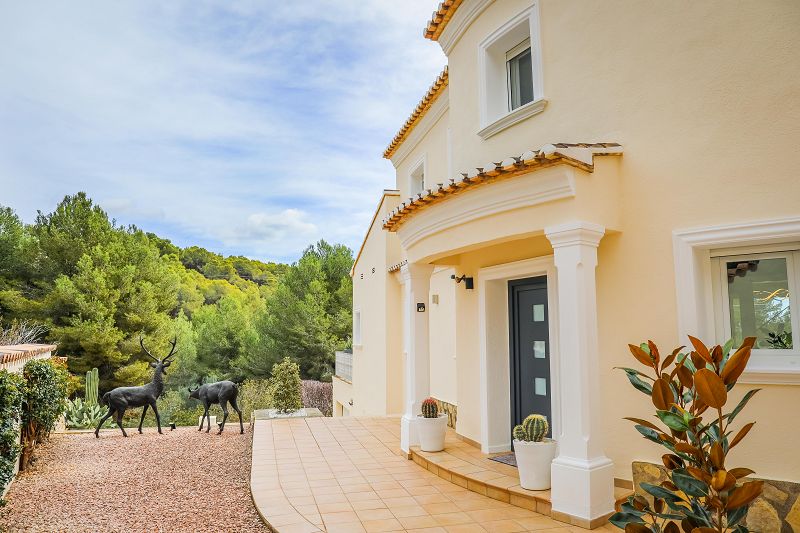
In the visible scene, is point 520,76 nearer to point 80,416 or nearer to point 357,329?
point 357,329

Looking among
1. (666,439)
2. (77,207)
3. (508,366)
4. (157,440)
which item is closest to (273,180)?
(77,207)

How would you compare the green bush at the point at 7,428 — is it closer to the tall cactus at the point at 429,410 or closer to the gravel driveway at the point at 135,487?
the gravel driveway at the point at 135,487

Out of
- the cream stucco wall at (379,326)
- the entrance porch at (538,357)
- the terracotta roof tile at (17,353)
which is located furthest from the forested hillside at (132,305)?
the entrance porch at (538,357)

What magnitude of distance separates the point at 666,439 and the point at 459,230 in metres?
→ 3.95

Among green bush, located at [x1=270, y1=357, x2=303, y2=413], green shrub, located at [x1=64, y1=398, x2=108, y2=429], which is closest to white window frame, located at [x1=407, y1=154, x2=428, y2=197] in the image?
green bush, located at [x1=270, y1=357, x2=303, y2=413]

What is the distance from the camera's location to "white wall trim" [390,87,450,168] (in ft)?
36.4

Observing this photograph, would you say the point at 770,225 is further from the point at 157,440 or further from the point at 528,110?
the point at 157,440

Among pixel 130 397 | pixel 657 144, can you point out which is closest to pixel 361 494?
pixel 657 144

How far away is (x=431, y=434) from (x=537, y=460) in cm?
235

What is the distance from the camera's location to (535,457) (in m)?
5.72

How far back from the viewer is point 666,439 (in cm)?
A: 339

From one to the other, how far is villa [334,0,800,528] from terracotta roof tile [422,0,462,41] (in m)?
0.09

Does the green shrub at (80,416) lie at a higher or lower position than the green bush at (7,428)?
lower

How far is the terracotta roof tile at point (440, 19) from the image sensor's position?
814 centimetres
